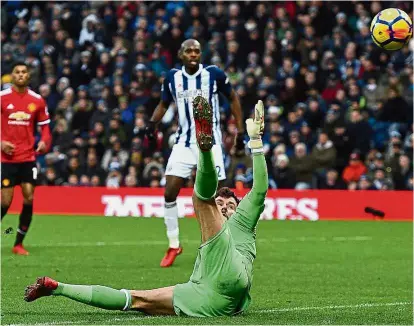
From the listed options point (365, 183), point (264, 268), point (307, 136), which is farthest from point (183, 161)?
point (307, 136)

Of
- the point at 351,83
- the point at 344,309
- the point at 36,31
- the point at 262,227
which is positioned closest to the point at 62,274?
the point at 344,309

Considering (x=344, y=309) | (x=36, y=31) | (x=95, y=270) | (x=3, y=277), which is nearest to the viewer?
(x=344, y=309)

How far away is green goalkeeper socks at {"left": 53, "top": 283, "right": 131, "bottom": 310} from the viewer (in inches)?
340

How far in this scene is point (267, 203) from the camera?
23.1 metres

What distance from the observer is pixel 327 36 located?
2680 cm

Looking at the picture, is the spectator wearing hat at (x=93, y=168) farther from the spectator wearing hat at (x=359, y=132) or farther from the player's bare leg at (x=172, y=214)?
the player's bare leg at (x=172, y=214)

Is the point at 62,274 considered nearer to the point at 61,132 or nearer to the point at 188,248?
the point at 188,248

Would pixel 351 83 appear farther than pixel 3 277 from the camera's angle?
Yes

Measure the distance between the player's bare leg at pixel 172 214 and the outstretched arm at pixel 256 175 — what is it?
4.69m

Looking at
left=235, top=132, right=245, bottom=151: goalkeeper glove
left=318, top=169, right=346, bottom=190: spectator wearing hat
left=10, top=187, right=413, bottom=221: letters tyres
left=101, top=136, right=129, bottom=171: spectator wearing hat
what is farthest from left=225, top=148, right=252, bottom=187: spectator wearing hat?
left=235, top=132, right=245, bottom=151: goalkeeper glove

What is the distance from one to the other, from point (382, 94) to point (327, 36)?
8.29 ft

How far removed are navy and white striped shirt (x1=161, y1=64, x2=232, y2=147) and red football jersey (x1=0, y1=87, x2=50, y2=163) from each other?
2202 millimetres

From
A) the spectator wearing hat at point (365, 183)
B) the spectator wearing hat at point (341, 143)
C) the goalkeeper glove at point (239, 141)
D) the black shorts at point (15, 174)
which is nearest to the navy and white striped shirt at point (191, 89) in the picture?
the goalkeeper glove at point (239, 141)

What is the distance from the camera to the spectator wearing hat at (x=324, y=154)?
23.7 m
